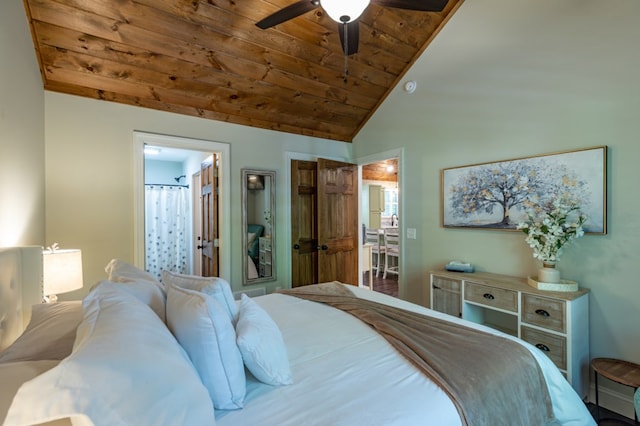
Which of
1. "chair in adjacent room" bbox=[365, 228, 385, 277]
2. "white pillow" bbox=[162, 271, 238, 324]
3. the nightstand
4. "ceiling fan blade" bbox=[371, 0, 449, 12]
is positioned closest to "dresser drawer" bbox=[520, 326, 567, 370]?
the nightstand

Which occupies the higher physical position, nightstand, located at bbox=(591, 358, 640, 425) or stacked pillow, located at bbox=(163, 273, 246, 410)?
stacked pillow, located at bbox=(163, 273, 246, 410)

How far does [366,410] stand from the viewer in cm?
100

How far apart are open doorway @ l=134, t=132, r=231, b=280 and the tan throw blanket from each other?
2.38 meters

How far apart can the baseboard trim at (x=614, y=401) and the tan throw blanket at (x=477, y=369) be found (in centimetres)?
139

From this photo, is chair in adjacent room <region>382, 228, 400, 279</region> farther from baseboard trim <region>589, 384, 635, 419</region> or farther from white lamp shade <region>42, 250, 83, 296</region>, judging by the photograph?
white lamp shade <region>42, 250, 83, 296</region>

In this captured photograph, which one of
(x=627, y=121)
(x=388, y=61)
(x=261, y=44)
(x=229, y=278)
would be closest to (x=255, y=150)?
(x=261, y=44)

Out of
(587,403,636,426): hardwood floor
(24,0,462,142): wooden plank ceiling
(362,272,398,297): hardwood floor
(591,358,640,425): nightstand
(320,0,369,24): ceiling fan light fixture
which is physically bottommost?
(587,403,636,426): hardwood floor

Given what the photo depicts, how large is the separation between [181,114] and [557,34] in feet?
11.3

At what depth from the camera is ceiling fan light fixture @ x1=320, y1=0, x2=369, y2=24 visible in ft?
5.28

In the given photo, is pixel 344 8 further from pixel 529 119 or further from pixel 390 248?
pixel 390 248

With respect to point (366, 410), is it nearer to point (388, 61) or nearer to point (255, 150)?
point (255, 150)

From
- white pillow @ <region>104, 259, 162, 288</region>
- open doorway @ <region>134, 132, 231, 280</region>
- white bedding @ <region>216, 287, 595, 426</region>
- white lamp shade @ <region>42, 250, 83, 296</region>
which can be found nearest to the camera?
white bedding @ <region>216, 287, 595, 426</region>

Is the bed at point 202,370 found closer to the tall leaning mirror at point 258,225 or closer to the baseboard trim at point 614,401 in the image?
the baseboard trim at point 614,401

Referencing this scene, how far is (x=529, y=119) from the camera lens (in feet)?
8.43
